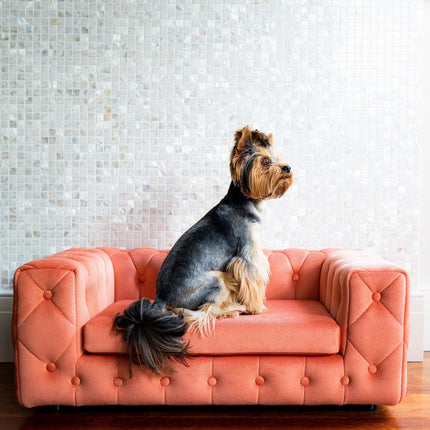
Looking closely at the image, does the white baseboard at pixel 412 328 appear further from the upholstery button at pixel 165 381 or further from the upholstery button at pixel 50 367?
the upholstery button at pixel 165 381

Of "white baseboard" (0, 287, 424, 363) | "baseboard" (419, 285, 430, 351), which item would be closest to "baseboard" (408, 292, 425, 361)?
"white baseboard" (0, 287, 424, 363)

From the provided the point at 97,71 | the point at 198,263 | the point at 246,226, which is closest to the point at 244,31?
the point at 97,71

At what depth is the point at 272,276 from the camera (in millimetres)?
2742

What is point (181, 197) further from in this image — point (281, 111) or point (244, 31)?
point (244, 31)

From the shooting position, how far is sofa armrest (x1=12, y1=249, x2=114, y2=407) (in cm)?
206

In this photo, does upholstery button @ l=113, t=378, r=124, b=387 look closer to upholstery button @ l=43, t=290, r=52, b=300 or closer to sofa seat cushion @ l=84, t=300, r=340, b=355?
sofa seat cushion @ l=84, t=300, r=340, b=355

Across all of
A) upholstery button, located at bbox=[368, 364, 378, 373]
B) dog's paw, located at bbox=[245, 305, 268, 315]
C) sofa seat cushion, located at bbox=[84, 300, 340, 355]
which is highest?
dog's paw, located at bbox=[245, 305, 268, 315]

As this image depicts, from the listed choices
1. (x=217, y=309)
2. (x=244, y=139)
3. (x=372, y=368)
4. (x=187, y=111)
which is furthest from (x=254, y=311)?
(x=187, y=111)

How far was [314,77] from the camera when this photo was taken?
2.99 metres

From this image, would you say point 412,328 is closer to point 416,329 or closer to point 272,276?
point 416,329

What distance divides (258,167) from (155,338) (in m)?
0.99

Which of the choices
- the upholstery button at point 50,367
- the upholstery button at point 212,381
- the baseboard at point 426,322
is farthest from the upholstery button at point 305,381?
the baseboard at point 426,322

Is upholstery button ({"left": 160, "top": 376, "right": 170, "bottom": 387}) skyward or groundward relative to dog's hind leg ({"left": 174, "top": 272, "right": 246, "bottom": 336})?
groundward

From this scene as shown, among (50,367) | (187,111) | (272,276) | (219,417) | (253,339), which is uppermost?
(187,111)
